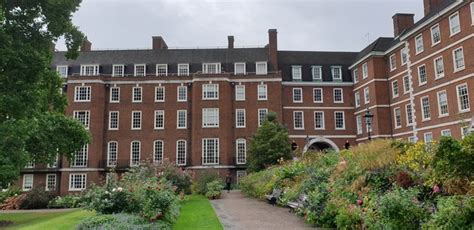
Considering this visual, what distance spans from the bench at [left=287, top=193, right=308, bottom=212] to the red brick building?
22440 millimetres

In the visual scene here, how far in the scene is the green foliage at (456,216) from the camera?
21.2 ft

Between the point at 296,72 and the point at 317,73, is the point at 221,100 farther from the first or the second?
the point at 317,73

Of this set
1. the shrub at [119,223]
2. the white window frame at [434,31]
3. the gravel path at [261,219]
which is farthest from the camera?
the white window frame at [434,31]

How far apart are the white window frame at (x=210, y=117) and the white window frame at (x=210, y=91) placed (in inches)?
46.9

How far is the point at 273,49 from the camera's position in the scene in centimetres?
4366

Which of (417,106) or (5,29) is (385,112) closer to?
(417,106)

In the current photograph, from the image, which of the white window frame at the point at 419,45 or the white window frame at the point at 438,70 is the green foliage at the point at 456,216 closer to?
the white window frame at the point at 438,70

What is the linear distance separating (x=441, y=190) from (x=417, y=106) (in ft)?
89.1

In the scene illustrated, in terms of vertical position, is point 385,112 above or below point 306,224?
above

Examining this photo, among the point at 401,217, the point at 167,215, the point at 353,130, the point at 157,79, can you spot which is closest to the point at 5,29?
the point at 167,215

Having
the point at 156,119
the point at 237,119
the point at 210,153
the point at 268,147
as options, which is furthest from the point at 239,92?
the point at 268,147

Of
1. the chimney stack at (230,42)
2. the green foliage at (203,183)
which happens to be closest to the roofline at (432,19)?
the chimney stack at (230,42)

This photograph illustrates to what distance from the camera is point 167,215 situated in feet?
39.1

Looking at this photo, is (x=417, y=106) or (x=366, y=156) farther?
(x=417, y=106)
